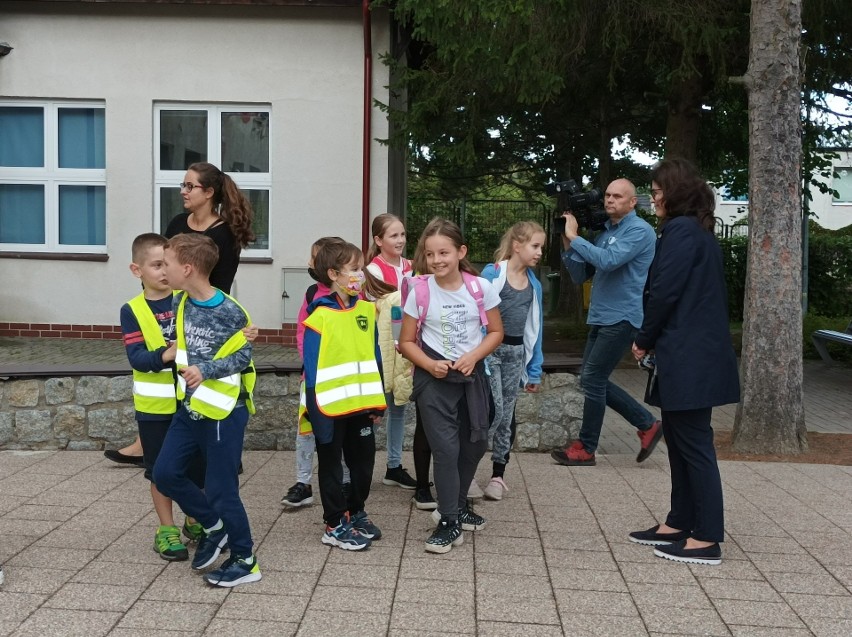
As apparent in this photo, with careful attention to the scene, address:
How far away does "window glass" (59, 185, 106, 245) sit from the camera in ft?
39.3

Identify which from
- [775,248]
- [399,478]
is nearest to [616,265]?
[775,248]

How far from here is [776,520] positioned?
5355 mm

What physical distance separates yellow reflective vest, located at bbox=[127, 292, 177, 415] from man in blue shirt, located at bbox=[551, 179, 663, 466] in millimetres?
2673

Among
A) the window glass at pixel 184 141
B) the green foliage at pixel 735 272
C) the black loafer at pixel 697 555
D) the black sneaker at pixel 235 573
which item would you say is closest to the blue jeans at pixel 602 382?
the black loafer at pixel 697 555

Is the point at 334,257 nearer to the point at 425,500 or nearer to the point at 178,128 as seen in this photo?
the point at 425,500

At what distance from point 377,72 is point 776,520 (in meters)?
7.71

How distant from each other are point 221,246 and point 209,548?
1764mm

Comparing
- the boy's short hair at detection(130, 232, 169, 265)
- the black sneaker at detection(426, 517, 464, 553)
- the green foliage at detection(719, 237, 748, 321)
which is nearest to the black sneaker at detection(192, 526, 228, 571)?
the black sneaker at detection(426, 517, 464, 553)

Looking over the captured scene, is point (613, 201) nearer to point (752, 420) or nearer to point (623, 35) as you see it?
point (752, 420)

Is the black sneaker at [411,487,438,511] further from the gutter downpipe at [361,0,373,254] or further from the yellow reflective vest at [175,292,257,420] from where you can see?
the gutter downpipe at [361,0,373,254]

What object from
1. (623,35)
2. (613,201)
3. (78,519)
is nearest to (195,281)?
(78,519)

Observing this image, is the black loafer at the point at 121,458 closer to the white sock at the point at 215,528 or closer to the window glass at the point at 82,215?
the white sock at the point at 215,528

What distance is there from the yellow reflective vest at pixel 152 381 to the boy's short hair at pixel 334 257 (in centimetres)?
78

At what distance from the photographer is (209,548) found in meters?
4.24
